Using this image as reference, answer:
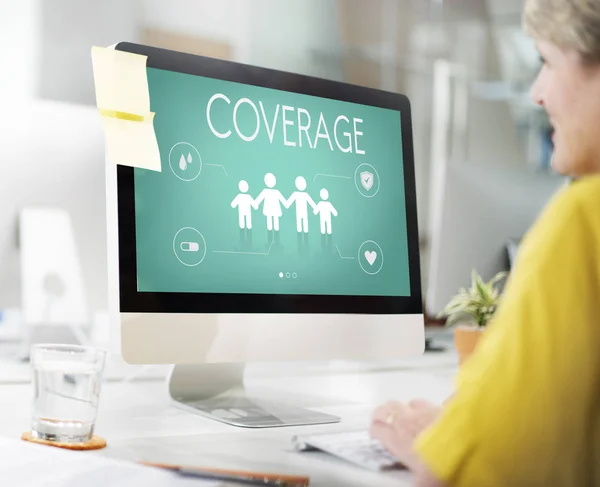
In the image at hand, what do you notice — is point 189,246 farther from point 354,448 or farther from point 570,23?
point 570,23

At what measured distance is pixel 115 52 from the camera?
114 cm

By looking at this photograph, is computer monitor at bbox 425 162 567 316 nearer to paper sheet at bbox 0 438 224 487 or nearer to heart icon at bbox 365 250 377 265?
heart icon at bbox 365 250 377 265

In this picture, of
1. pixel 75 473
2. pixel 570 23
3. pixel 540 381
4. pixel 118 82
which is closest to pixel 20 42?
pixel 118 82

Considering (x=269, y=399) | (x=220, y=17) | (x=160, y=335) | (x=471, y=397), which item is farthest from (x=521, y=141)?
(x=471, y=397)

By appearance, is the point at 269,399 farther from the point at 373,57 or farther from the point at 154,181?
the point at 373,57

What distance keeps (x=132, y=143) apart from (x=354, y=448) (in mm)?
530

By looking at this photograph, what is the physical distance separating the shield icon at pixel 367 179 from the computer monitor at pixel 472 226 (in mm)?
442

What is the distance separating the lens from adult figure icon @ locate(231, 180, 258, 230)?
1227 millimetres

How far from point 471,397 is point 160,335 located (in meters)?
0.64

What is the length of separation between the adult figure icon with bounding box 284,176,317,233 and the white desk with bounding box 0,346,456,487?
0.33m

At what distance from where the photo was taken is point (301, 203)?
1293 mm

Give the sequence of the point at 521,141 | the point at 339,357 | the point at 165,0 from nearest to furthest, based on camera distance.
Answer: the point at 339,357
the point at 165,0
the point at 521,141

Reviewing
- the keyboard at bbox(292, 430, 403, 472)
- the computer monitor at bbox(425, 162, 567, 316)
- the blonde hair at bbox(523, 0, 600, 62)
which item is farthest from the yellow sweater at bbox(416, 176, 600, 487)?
the computer monitor at bbox(425, 162, 567, 316)

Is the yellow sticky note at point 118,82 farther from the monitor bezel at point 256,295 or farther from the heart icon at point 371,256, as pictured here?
the heart icon at point 371,256
